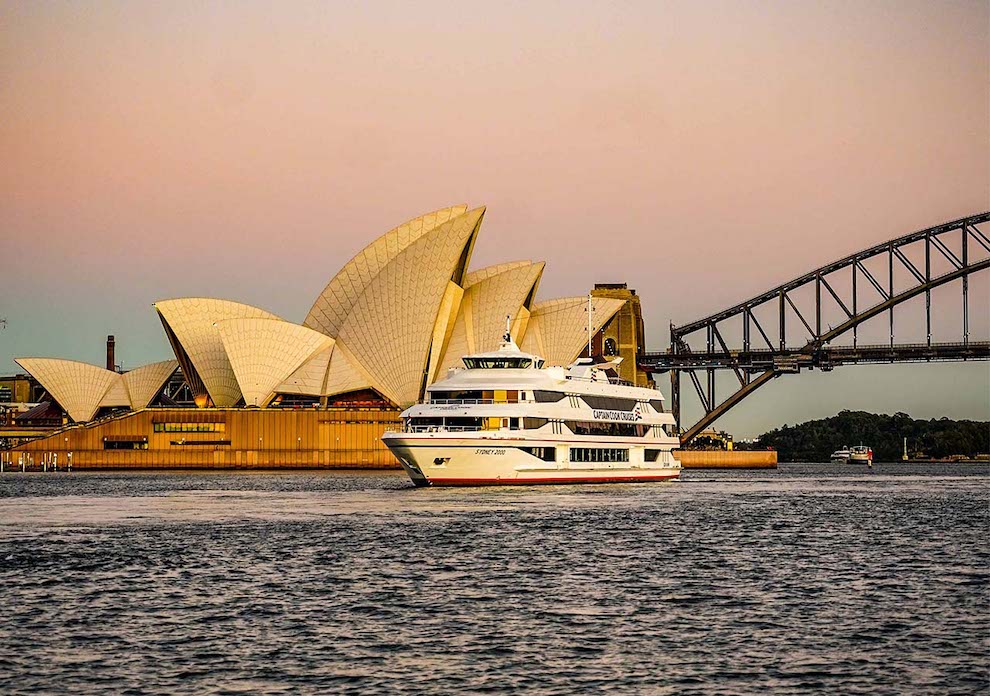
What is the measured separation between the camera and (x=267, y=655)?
28062mm

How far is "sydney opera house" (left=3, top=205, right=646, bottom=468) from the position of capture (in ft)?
466

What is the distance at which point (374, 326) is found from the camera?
146 m

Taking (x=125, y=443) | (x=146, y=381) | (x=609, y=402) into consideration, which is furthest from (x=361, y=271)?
(x=609, y=402)

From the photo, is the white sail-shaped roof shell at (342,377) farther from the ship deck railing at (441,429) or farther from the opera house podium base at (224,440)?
the ship deck railing at (441,429)

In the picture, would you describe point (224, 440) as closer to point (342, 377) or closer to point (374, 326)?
point (342, 377)

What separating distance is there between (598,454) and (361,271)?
5833cm

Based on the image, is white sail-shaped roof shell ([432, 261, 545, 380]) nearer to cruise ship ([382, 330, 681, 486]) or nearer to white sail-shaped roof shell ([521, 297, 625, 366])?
white sail-shaped roof shell ([521, 297, 625, 366])

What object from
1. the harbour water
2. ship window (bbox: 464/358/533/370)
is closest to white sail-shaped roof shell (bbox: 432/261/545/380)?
ship window (bbox: 464/358/533/370)

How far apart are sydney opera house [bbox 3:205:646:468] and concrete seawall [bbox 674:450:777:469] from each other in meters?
35.2

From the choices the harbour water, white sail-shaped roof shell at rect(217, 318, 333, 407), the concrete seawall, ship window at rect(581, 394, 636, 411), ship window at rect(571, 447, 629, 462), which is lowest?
the concrete seawall

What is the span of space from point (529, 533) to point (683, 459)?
12795cm

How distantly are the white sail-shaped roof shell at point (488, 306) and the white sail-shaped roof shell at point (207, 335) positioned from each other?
2016 centimetres

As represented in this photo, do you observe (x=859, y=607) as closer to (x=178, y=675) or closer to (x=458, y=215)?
(x=178, y=675)

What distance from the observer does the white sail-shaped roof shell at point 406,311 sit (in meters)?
140
